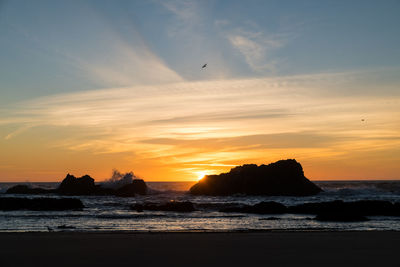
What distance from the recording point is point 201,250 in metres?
13.3

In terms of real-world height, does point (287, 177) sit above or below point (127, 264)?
above

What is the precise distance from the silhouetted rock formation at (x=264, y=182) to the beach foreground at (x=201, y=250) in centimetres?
6162

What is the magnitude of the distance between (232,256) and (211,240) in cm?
396

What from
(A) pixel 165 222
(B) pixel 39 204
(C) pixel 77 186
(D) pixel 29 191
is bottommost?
(A) pixel 165 222

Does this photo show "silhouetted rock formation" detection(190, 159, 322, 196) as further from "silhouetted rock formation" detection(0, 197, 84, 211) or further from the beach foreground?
the beach foreground

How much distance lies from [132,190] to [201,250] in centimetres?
6562

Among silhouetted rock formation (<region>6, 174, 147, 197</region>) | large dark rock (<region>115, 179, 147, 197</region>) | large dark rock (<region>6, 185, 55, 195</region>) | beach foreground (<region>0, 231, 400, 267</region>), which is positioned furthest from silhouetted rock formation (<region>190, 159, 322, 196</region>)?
beach foreground (<region>0, 231, 400, 267</region>)

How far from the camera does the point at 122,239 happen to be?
16172 millimetres

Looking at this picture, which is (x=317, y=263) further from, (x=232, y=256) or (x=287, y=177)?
(x=287, y=177)

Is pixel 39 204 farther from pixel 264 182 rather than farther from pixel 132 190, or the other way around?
pixel 264 182

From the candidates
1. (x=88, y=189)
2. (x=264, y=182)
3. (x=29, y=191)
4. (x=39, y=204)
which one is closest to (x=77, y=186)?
(x=88, y=189)

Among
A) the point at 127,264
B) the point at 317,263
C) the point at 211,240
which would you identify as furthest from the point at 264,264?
the point at 211,240

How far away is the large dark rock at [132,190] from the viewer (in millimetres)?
74375

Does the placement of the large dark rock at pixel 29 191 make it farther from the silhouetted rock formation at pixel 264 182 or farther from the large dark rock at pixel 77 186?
the silhouetted rock formation at pixel 264 182
